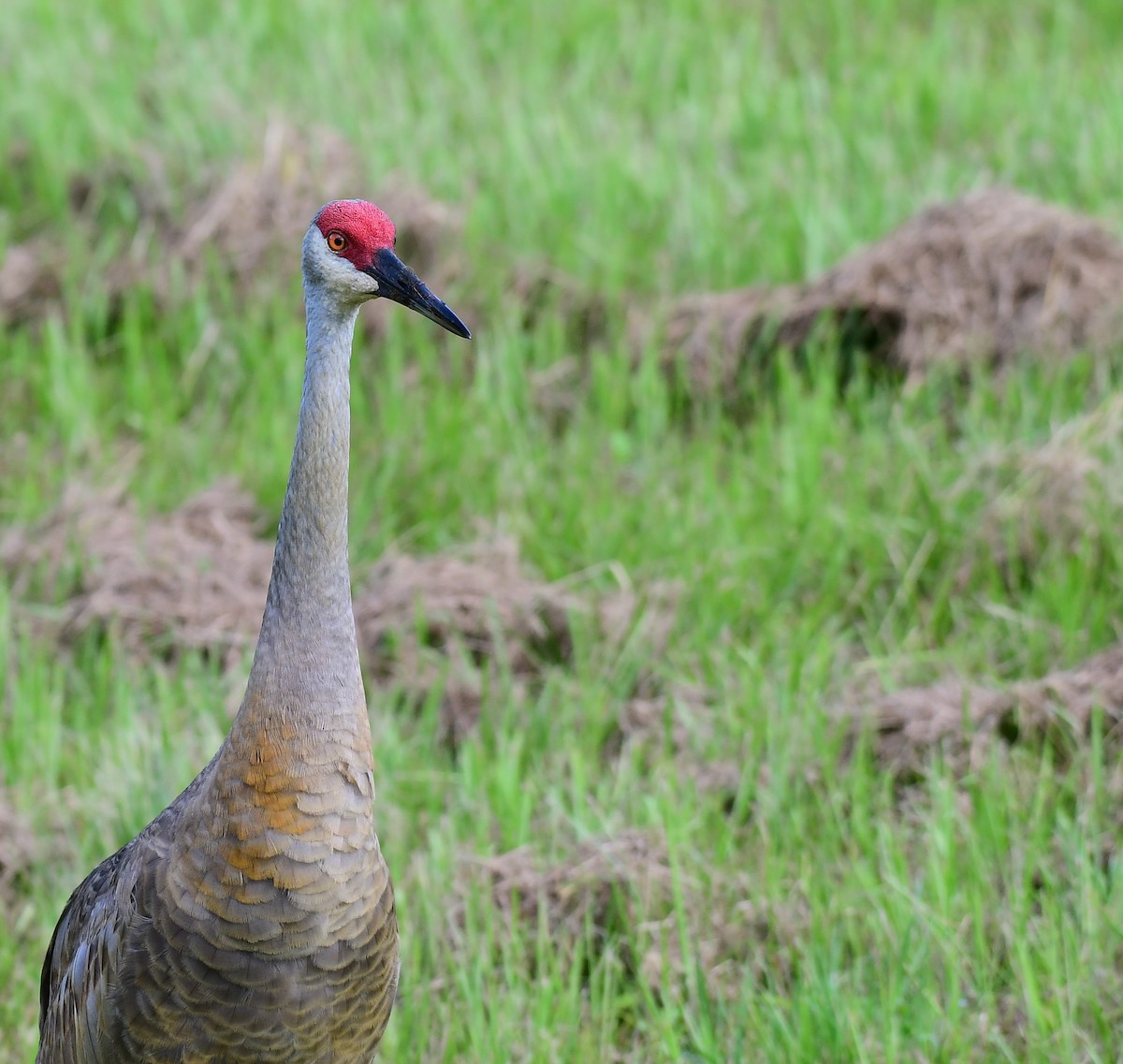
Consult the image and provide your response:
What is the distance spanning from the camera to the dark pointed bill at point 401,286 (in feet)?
8.53

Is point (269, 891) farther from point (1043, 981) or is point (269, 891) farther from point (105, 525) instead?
point (105, 525)

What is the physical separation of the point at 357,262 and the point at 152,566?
2339 millimetres

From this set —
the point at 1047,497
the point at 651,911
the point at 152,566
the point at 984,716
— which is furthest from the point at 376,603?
the point at 1047,497

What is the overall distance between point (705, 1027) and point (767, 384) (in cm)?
276

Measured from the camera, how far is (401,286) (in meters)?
2.61

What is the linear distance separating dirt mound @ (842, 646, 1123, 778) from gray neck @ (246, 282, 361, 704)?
1784mm

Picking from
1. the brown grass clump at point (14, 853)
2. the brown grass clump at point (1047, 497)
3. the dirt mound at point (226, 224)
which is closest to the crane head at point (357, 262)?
the brown grass clump at point (14, 853)

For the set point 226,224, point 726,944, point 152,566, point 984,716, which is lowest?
point 726,944

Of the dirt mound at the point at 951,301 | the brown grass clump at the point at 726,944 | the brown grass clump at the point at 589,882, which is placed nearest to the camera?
the brown grass clump at the point at 726,944

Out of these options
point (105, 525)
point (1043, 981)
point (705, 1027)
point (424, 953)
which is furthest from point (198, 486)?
point (1043, 981)

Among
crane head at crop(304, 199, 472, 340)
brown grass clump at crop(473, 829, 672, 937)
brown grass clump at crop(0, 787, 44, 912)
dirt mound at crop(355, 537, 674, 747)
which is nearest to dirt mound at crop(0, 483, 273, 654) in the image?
dirt mound at crop(355, 537, 674, 747)

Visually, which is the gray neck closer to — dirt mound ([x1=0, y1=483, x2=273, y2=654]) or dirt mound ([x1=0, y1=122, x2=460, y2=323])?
dirt mound ([x1=0, y1=483, x2=273, y2=654])

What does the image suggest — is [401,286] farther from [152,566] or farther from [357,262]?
[152,566]

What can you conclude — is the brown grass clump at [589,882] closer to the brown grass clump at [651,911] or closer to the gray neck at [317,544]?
the brown grass clump at [651,911]
